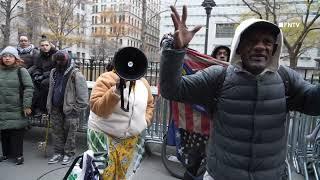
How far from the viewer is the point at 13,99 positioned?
533 cm

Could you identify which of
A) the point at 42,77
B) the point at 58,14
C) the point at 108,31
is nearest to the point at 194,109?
the point at 42,77

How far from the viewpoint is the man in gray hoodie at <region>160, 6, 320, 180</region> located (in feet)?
6.66

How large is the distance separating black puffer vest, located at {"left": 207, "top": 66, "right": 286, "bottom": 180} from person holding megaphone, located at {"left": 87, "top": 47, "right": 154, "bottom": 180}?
110 centimetres

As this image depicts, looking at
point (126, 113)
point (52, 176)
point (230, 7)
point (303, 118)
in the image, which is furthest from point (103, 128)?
point (230, 7)

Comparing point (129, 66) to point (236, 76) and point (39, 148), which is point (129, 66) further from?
point (39, 148)

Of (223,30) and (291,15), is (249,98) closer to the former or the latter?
(291,15)

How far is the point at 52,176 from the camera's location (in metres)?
5.04

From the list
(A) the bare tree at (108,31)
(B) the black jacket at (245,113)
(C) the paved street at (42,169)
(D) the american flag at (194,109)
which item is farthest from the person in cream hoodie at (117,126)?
(A) the bare tree at (108,31)

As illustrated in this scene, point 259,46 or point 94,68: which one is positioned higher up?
point 259,46

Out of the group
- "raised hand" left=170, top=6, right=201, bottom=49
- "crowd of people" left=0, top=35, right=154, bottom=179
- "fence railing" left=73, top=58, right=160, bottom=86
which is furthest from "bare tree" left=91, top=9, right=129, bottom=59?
"raised hand" left=170, top=6, right=201, bottom=49

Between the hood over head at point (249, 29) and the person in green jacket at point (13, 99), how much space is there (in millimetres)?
4138

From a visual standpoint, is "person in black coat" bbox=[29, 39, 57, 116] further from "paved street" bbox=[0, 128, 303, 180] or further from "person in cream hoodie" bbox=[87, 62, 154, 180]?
"person in cream hoodie" bbox=[87, 62, 154, 180]

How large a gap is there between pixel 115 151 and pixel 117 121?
313mm

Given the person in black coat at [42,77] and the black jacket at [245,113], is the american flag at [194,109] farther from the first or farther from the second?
the person in black coat at [42,77]
